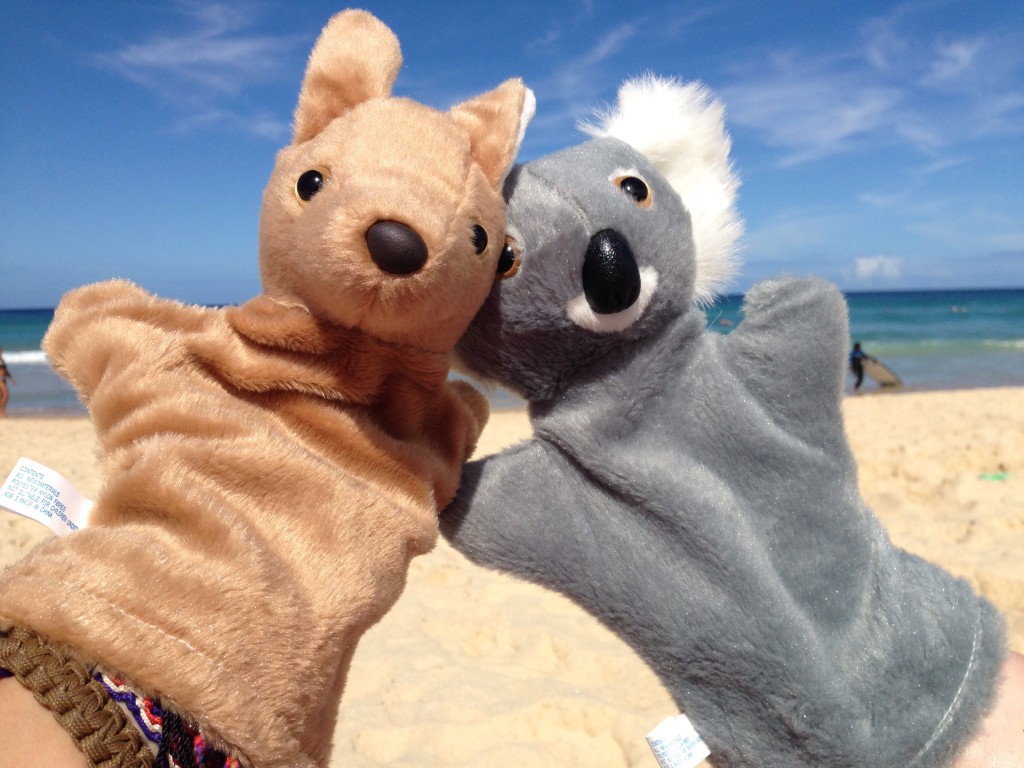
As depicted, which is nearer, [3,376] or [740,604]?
[740,604]

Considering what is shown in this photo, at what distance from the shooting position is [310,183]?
2.84ft

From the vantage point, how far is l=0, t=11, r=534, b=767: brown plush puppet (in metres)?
0.66

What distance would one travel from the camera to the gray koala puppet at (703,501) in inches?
37.6

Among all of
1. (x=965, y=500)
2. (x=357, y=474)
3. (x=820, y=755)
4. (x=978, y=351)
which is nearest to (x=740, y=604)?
(x=820, y=755)

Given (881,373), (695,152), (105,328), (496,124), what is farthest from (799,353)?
(881,373)

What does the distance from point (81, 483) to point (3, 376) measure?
5.72 meters

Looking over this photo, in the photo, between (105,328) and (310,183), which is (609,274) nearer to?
(310,183)

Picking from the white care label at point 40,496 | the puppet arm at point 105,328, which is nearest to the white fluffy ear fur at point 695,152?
the puppet arm at point 105,328

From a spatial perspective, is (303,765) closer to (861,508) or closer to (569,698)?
(861,508)

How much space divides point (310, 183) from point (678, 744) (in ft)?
2.78

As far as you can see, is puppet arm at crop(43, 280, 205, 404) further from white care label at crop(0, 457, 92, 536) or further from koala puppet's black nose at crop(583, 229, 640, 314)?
koala puppet's black nose at crop(583, 229, 640, 314)

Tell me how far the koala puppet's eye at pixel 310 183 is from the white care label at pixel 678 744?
0.80 m

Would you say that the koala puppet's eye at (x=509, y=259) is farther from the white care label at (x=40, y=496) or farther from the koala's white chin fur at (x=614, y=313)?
the white care label at (x=40, y=496)

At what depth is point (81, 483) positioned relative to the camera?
4512 millimetres
